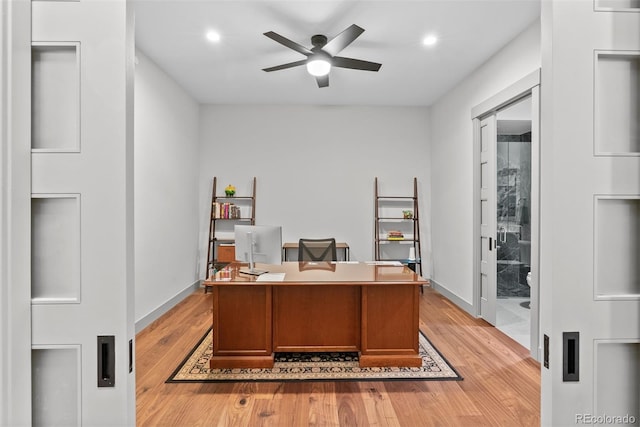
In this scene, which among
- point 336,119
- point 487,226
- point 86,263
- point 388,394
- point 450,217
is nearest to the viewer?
point 86,263

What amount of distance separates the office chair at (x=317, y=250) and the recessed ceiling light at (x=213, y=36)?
2330 millimetres

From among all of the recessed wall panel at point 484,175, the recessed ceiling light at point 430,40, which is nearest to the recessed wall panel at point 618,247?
the recessed ceiling light at point 430,40

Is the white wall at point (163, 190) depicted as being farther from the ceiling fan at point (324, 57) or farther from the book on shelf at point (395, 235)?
the book on shelf at point (395, 235)

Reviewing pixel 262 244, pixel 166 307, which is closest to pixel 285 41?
pixel 262 244

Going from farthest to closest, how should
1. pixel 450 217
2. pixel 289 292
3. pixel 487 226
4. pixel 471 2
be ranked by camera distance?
pixel 450 217 → pixel 487 226 → pixel 289 292 → pixel 471 2

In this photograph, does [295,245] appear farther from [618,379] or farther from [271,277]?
[618,379]

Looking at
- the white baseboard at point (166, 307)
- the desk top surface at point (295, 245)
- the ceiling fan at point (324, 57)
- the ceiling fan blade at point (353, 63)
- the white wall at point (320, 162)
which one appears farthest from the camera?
the white wall at point (320, 162)

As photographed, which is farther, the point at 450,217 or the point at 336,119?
the point at 336,119

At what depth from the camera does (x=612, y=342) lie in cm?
89

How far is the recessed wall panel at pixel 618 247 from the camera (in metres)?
0.90

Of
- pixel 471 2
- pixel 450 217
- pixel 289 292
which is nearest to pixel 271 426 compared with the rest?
pixel 289 292

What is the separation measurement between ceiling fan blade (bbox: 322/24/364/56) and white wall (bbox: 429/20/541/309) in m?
1.62

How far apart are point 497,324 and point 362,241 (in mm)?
2386

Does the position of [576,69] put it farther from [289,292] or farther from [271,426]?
[289,292]
